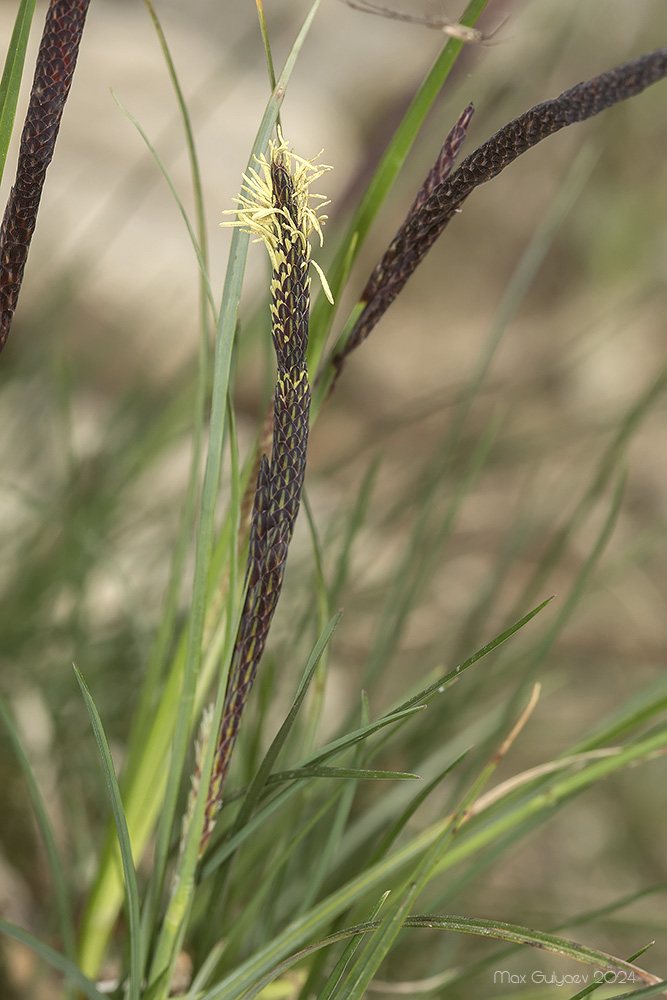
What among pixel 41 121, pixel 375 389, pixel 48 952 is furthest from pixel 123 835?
pixel 375 389

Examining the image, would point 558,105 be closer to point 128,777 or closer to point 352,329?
point 352,329

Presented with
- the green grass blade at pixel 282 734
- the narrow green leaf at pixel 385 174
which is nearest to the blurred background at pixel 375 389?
the narrow green leaf at pixel 385 174

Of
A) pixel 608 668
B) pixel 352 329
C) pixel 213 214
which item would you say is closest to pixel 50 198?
pixel 213 214

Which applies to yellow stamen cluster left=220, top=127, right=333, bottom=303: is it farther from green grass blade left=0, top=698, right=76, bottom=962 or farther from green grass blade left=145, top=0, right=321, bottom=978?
green grass blade left=0, top=698, right=76, bottom=962

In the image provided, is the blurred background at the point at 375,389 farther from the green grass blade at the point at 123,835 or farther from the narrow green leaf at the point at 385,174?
the green grass blade at the point at 123,835

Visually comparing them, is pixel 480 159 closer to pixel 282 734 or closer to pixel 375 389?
pixel 282 734
